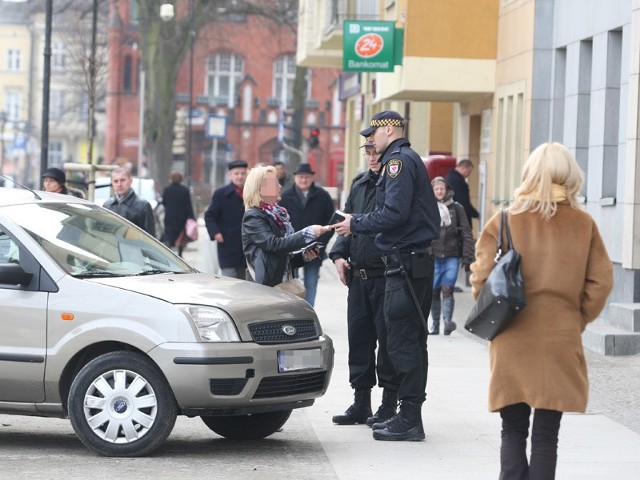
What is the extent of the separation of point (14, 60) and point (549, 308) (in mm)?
132244

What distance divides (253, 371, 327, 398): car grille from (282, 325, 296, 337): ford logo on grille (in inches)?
9.9

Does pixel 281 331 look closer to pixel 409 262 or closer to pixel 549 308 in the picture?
pixel 409 262

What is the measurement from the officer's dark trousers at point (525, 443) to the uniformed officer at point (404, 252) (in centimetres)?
274

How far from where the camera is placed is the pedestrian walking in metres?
16.3

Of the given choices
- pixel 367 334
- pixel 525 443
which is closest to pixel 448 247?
pixel 367 334

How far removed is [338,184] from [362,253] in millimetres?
52333

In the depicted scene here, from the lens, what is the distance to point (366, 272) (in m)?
9.88

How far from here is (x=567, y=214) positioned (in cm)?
670

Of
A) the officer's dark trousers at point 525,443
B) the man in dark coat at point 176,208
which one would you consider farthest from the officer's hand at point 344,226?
the man in dark coat at point 176,208

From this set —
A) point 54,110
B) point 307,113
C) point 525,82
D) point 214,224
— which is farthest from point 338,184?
point 54,110

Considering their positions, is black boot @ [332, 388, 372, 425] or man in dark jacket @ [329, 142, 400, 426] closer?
man in dark jacket @ [329, 142, 400, 426]

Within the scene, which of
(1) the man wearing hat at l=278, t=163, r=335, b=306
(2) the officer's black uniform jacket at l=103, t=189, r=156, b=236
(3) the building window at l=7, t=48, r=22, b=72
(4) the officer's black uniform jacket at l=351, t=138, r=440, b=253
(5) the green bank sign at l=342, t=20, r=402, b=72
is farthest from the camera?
(3) the building window at l=7, t=48, r=22, b=72

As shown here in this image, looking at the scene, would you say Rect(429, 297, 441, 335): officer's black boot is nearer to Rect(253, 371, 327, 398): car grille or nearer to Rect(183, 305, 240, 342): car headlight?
Rect(253, 371, 327, 398): car grille

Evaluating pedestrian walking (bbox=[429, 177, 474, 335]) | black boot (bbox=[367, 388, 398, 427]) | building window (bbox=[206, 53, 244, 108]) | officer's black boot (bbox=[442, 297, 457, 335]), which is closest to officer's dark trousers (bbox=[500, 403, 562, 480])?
black boot (bbox=[367, 388, 398, 427])
